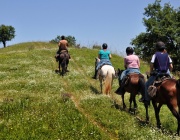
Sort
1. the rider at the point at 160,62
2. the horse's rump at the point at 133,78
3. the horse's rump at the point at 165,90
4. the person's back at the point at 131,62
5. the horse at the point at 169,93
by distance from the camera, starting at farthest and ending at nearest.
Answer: the person's back at the point at 131,62 < the horse's rump at the point at 133,78 < the rider at the point at 160,62 < the horse's rump at the point at 165,90 < the horse at the point at 169,93

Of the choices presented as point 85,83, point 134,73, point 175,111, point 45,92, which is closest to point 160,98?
point 175,111

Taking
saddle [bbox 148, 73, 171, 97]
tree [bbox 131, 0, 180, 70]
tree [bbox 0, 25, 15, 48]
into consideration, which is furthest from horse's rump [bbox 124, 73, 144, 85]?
tree [bbox 0, 25, 15, 48]

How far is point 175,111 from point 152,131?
4.15 feet

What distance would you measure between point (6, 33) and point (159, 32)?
8267cm

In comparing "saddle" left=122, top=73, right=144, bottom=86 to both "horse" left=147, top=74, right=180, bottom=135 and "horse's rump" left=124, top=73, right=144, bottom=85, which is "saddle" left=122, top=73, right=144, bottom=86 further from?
"horse" left=147, top=74, right=180, bottom=135

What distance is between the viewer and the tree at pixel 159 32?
245ft

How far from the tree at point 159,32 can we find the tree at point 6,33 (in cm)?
7330

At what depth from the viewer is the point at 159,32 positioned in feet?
249

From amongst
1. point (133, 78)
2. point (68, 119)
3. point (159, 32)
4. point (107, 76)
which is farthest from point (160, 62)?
point (159, 32)

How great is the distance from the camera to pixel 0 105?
14.5m

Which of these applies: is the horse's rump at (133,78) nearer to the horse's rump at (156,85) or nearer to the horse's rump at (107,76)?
the horse's rump at (156,85)

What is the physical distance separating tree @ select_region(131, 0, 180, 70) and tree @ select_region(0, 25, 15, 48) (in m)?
73.3

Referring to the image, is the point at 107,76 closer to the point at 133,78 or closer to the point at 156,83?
the point at 133,78

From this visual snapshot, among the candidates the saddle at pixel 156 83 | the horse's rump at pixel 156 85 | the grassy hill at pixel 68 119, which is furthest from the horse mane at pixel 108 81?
the horse's rump at pixel 156 85
